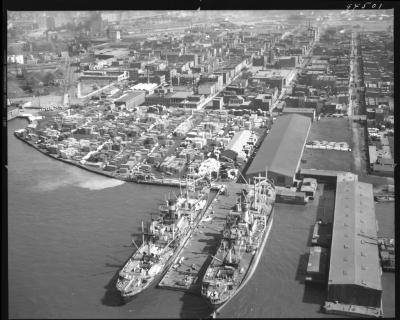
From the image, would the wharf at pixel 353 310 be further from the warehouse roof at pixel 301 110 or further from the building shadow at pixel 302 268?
the warehouse roof at pixel 301 110

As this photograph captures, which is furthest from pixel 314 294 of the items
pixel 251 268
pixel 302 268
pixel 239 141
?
pixel 239 141

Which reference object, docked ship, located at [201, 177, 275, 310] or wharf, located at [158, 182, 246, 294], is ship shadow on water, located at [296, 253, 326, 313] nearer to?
docked ship, located at [201, 177, 275, 310]

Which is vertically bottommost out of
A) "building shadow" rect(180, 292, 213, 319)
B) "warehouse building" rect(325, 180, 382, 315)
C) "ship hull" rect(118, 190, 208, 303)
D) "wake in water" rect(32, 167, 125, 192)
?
"building shadow" rect(180, 292, 213, 319)

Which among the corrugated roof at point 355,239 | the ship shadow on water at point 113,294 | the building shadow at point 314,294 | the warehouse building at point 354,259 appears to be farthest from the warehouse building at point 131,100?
the building shadow at point 314,294

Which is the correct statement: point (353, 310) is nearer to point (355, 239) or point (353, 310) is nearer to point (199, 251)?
point (355, 239)

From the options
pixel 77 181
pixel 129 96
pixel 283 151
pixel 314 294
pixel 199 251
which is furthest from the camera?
pixel 129 96

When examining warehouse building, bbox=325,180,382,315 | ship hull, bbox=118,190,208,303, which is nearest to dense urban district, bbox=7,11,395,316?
warehouse building, bbox=325,180,382,315
